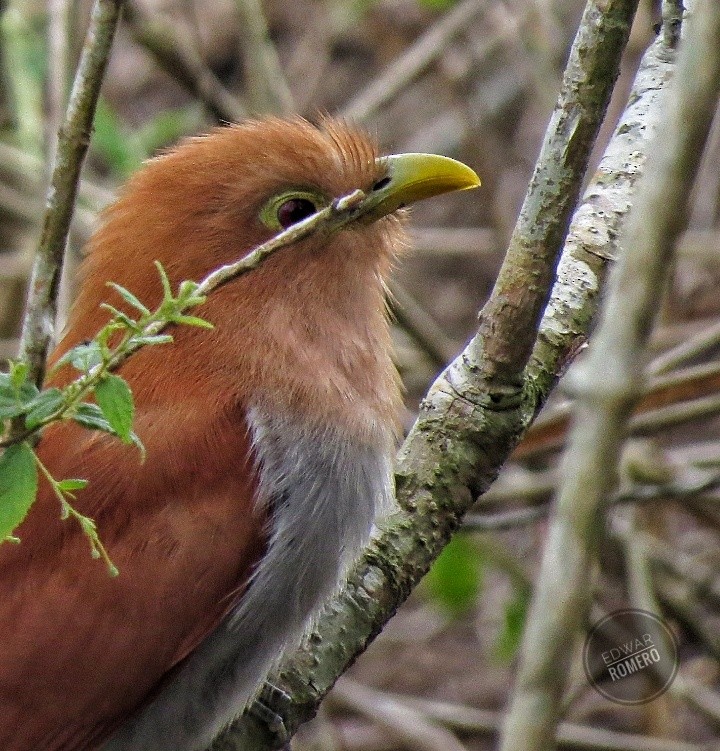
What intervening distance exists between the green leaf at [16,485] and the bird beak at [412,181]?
1.68 metres

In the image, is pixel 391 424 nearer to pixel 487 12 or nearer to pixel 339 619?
pixel 339 619

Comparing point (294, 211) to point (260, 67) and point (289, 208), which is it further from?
point (260, 67)

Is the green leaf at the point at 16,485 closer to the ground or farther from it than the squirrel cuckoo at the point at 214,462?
farther from it

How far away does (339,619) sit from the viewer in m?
3.25

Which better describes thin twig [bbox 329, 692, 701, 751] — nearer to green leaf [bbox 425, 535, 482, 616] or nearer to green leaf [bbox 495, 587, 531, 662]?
green leaf [bbox 495, 587, 531, 662]

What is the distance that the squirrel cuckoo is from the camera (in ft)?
10.1

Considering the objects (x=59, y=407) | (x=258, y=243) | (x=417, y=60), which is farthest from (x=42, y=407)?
(x=417, y=60)

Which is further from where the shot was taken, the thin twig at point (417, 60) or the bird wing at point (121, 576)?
the thin twig at point (417, 60)

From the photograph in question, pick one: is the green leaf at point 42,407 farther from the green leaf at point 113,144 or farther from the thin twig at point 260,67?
the thin twig at point 260,67

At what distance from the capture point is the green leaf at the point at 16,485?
214 centimetres

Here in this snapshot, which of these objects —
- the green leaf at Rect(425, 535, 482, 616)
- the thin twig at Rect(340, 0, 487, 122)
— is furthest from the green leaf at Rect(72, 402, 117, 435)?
the thin twig at Rect(340, 0, 487, 122)

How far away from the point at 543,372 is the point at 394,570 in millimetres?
630

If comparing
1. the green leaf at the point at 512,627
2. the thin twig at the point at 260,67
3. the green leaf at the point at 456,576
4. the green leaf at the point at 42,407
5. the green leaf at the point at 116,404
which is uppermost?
the green leaf at the point at 42,407

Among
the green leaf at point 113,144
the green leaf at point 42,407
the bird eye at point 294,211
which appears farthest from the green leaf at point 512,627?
the green leaf at point 42,407
